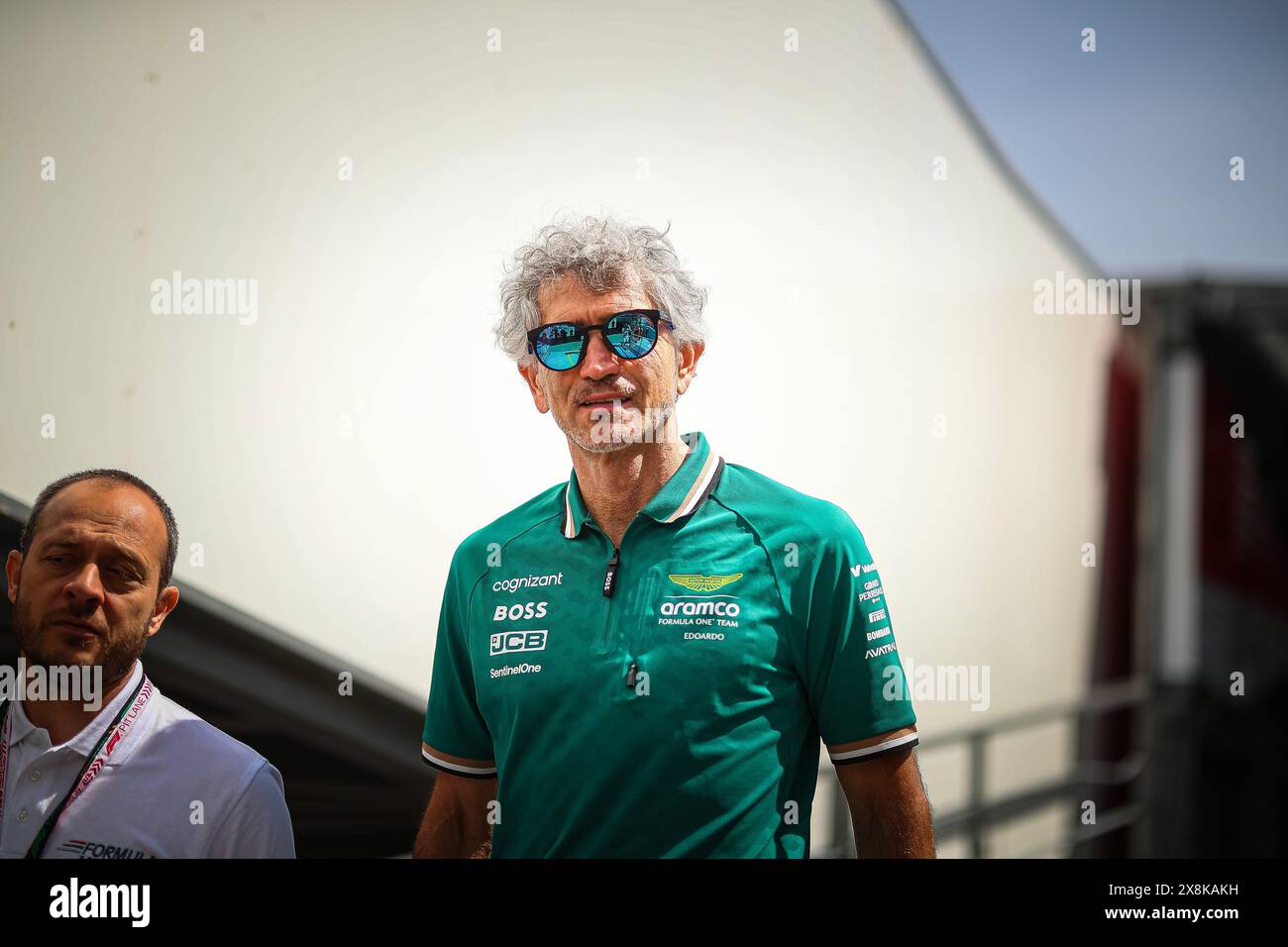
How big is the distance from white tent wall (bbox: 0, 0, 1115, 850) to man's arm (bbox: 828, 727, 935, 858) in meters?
0.39

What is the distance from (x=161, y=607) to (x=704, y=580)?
109 cm

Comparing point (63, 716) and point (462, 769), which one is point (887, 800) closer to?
point (462, 769)

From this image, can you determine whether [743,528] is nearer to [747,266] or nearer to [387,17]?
[747,266]

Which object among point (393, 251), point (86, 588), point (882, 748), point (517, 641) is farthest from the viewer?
point (393, 251)

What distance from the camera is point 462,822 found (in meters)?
1.92

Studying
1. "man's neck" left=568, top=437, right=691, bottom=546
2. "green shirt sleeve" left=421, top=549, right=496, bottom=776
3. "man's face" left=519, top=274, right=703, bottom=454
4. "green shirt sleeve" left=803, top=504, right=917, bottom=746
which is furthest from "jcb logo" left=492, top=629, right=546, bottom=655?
"green shirt sleeve" left=803, top=504, right=917, bottom=746

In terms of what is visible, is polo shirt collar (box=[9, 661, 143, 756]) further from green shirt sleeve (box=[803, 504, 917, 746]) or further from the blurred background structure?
green shirt sleeve (box=[803, 504, 917, 746])

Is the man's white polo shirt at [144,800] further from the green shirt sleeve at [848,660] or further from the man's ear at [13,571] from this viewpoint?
the green shirt sleeve at [848,660]

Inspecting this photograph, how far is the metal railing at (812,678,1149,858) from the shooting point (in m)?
2.50

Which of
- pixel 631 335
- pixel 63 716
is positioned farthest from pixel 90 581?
pixel 631 335

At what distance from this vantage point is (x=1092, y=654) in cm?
362
